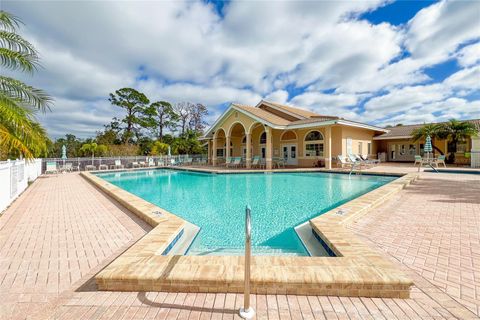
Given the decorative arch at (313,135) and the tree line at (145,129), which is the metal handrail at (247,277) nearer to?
the decorative arch at (313,135)

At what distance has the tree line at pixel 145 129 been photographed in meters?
28.9

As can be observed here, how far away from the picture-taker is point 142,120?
34750mm

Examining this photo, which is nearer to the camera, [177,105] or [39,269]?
[39,269]

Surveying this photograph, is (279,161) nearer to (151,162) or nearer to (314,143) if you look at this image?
(314,143)

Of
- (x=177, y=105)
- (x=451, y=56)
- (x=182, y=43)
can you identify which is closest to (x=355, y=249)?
(x=182, y=43)

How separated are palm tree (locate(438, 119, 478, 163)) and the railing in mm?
23302

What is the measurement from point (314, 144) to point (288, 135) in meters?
2.90

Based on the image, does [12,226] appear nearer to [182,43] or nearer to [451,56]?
[182,43]

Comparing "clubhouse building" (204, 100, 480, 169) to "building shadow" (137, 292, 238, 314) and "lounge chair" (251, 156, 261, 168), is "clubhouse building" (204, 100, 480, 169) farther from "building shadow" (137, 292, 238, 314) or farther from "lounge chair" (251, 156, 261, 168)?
"building shadow" (137, 292, 238, 314)

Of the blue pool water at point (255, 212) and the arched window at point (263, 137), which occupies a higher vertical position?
the arched window at point (263, 137)

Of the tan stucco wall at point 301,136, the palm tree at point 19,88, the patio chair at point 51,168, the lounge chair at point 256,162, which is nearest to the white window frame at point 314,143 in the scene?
the tan stucco wall at point 301,136

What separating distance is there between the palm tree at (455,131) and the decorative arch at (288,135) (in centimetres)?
1183

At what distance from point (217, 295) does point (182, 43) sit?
41.4 feet

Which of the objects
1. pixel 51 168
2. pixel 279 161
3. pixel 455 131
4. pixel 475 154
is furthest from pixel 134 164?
pixel 475 154
